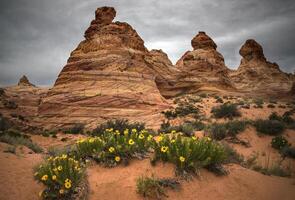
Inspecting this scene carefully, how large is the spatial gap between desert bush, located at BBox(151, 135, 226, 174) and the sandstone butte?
12.3 meters

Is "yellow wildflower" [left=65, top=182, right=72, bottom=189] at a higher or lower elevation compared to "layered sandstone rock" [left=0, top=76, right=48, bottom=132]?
lower

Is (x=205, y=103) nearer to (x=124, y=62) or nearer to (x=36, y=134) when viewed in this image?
(x=124, y=62)

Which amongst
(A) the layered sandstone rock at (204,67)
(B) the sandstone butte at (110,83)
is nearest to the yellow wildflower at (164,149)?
(B) the sandstone butte at (110,83)

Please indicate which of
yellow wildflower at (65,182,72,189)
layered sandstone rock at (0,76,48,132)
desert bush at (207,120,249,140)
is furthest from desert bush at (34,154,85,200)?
layered sandstone rock at (0,76,48,132)

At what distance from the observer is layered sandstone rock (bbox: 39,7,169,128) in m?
20.1

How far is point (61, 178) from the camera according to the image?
4.68 meters

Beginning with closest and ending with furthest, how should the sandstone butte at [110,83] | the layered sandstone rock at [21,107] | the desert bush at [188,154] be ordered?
1. the desert bush at [188,154]
2. the layered sandstone rock at [21,107]
3. the sandstone butte at [110,83]

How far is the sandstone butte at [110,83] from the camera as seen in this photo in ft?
66.2

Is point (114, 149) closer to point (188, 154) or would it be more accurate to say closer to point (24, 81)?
point (188, 154)

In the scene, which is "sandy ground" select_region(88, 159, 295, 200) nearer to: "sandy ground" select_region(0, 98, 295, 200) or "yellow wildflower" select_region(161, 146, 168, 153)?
"sandy ground" select_region(0, 98, 295, 200)

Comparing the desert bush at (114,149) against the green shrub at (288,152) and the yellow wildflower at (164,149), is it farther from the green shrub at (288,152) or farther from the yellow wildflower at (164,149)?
the green shrub at (288,152)

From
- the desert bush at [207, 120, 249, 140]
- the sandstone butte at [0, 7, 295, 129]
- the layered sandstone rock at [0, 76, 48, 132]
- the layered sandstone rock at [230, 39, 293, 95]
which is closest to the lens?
the desert bush at [207, 120, 249, 140]

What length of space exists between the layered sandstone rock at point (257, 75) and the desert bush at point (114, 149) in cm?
3734

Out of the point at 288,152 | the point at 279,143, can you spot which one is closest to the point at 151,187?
the point at 288,152
